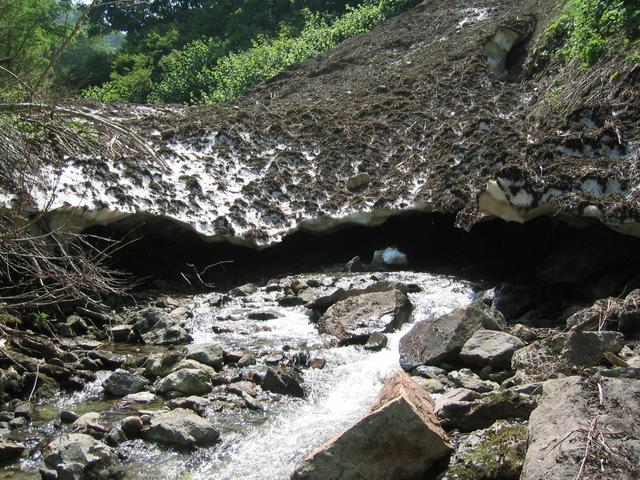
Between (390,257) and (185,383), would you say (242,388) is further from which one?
(390,257)

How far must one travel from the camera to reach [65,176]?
8.73 meters

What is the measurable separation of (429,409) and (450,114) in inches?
304

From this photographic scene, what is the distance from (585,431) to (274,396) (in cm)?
306

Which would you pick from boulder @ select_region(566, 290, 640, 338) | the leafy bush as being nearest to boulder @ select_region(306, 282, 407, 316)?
boulder @ select_region(566, 290, 640, 338)

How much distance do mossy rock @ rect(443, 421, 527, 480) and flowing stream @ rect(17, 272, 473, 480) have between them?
998mm

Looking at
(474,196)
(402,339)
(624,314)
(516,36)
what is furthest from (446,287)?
(516,36)

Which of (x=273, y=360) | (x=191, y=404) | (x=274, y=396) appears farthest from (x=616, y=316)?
(x=191, y=404)

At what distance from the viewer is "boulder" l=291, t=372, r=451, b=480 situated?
14.0 ft

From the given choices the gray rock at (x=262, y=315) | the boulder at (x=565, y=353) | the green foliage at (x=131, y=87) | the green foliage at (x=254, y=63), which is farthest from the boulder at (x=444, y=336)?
the green foliage at (x=131, y=87)

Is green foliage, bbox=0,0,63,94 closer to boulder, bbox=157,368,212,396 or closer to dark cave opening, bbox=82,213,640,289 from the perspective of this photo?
dark cave opening, bbox=82,213,640,289

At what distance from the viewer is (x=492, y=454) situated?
4285 mm

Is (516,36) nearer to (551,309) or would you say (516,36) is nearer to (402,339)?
(551,309)

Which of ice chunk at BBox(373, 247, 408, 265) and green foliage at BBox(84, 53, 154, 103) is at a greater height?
green foliage at BBox(84, 53, 154, 103)

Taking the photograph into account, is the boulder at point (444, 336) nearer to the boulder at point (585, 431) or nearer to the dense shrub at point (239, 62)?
the boulder at point (585, 431)
